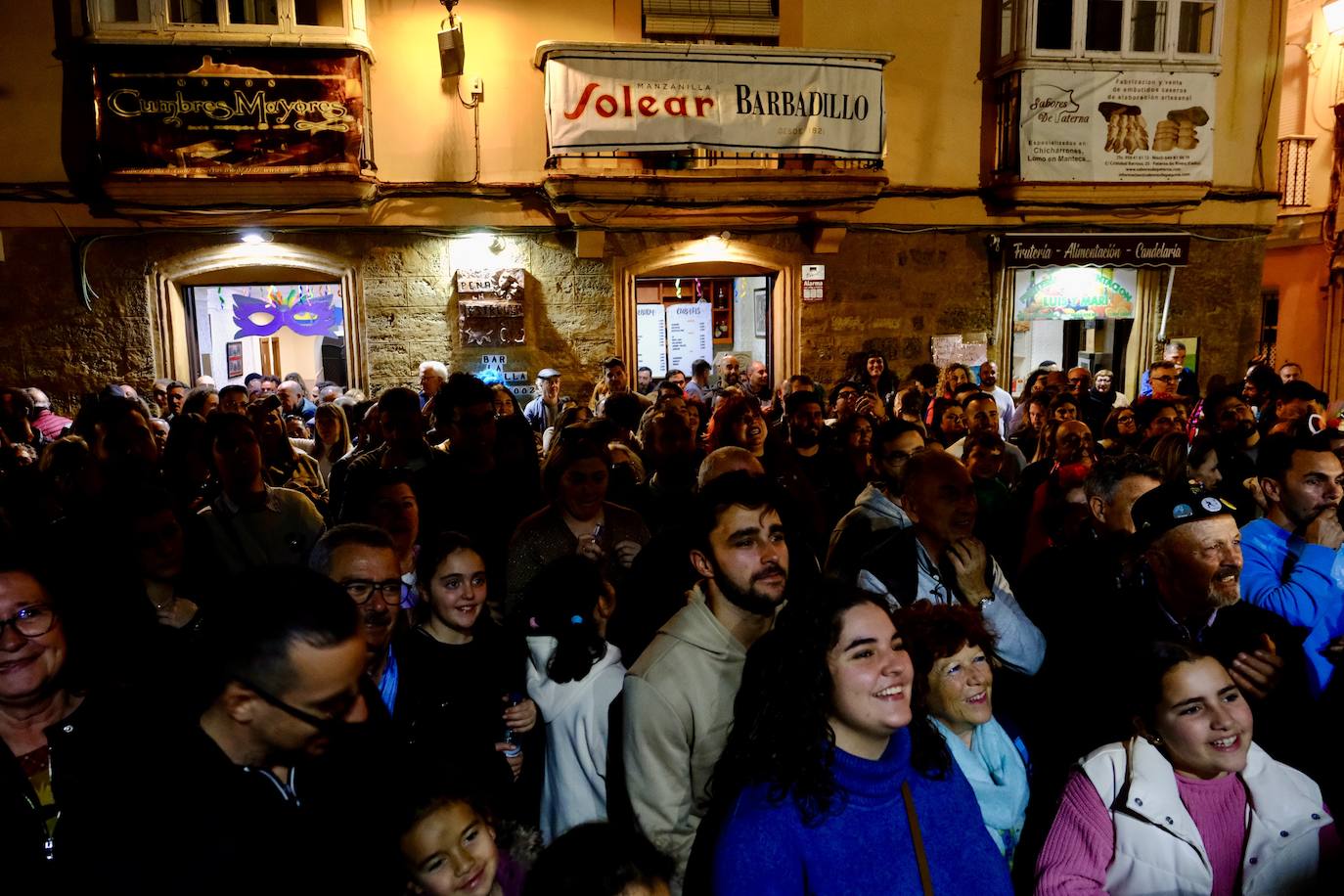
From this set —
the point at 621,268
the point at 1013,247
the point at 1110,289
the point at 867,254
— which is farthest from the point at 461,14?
the point at 1110,289

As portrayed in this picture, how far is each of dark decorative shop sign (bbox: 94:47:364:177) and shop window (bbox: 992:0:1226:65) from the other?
28.4 feet

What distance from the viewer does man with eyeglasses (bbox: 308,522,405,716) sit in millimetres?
3020

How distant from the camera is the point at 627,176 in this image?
1129cm

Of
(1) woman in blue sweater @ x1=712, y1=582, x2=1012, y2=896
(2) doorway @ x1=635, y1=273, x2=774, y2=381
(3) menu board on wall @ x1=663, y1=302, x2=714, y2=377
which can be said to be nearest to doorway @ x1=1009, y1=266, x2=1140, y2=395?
(2) doorway @ x1=635, y1=273, x2=774, y2=381

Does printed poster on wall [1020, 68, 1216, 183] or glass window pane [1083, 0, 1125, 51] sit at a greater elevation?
glass window pane [1083, 0, 1125, 51]

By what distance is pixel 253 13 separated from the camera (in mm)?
10891

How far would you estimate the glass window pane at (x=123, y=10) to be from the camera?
410 inches

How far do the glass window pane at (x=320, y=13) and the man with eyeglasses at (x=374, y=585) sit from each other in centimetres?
990

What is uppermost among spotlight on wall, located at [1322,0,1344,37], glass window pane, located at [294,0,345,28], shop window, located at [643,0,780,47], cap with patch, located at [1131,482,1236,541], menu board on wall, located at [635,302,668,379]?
spotlight on wall, located at [1322,0,1344,37]

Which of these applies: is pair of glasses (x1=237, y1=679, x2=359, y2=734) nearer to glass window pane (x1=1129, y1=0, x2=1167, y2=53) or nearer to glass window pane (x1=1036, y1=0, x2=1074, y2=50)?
glass window pane (x1=1036, y1=0, x2=1074, y2=50)

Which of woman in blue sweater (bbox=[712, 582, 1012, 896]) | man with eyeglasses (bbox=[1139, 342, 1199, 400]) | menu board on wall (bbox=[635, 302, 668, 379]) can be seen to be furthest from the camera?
menu board on wall (bbox=[635, 302, 668, 379])

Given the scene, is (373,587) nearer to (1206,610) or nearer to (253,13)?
(1206,610)

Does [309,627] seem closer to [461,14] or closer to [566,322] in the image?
[566,322]

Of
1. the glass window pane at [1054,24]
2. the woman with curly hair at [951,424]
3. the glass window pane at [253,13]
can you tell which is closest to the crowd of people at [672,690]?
the woman with curly hair at [951,424]
